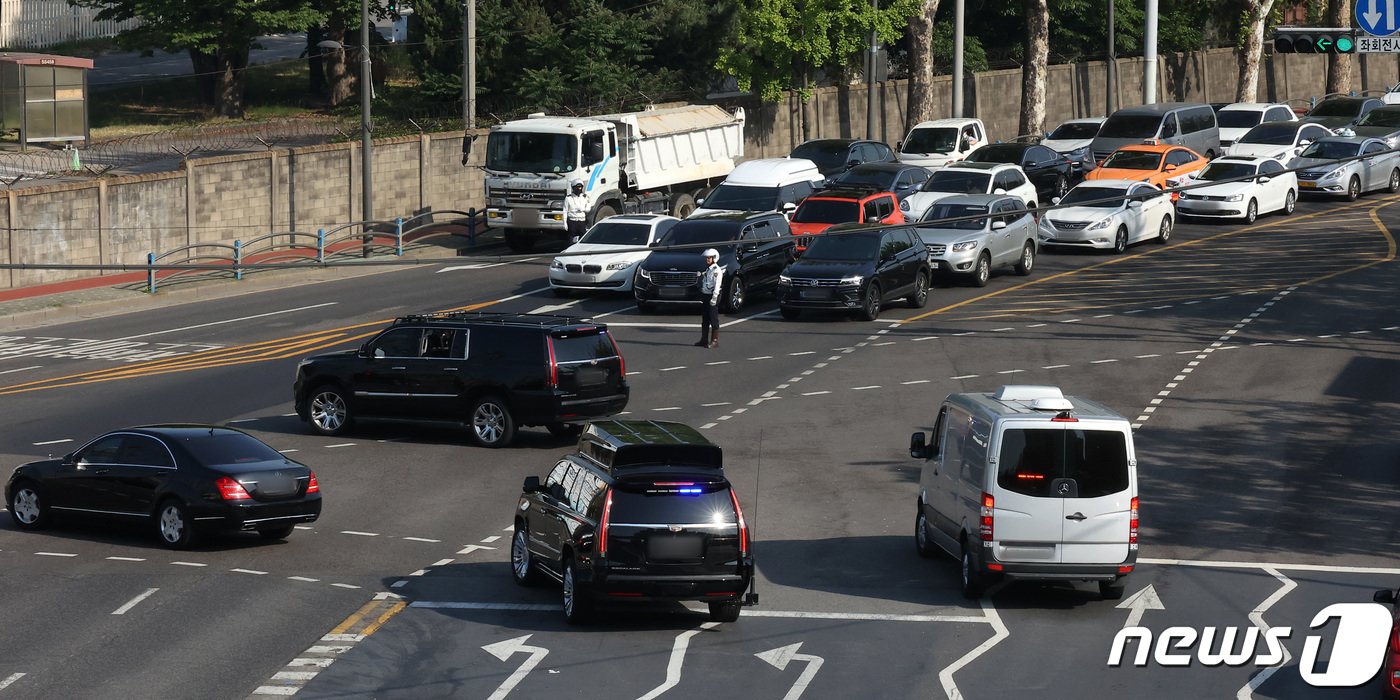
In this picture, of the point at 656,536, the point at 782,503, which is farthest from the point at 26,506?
the point at 782,503

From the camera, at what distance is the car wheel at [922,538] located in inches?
696

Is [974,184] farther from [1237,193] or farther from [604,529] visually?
[604,529]

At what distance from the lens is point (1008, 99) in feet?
223

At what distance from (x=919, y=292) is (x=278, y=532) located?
17521mm

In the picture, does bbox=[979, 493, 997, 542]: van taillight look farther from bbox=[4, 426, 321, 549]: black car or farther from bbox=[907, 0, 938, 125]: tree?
bbox=[907, 0, 938, 125]: tree

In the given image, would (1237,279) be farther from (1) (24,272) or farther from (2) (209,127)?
(2) (209,127)

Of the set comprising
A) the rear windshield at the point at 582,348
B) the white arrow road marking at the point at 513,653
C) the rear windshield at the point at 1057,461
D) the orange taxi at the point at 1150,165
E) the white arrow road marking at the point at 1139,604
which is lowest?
the white arrow road marking at the point at 1139,604

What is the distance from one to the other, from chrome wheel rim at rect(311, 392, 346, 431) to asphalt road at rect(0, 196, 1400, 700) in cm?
42

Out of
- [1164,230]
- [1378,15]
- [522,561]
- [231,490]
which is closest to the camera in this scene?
[522,561]

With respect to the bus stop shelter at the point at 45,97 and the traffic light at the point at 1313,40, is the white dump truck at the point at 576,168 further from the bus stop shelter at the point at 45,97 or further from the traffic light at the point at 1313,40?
the traffic light at the point at 1313,40

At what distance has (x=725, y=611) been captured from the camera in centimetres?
1516

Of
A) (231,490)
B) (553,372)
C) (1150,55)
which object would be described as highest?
(1150,55)

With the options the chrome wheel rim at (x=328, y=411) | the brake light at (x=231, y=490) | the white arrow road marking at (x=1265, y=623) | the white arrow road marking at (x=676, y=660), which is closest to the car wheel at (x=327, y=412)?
the chrome wheel rim at (x=328, y=411)

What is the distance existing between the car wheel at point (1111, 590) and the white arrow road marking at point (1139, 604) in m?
0.09
